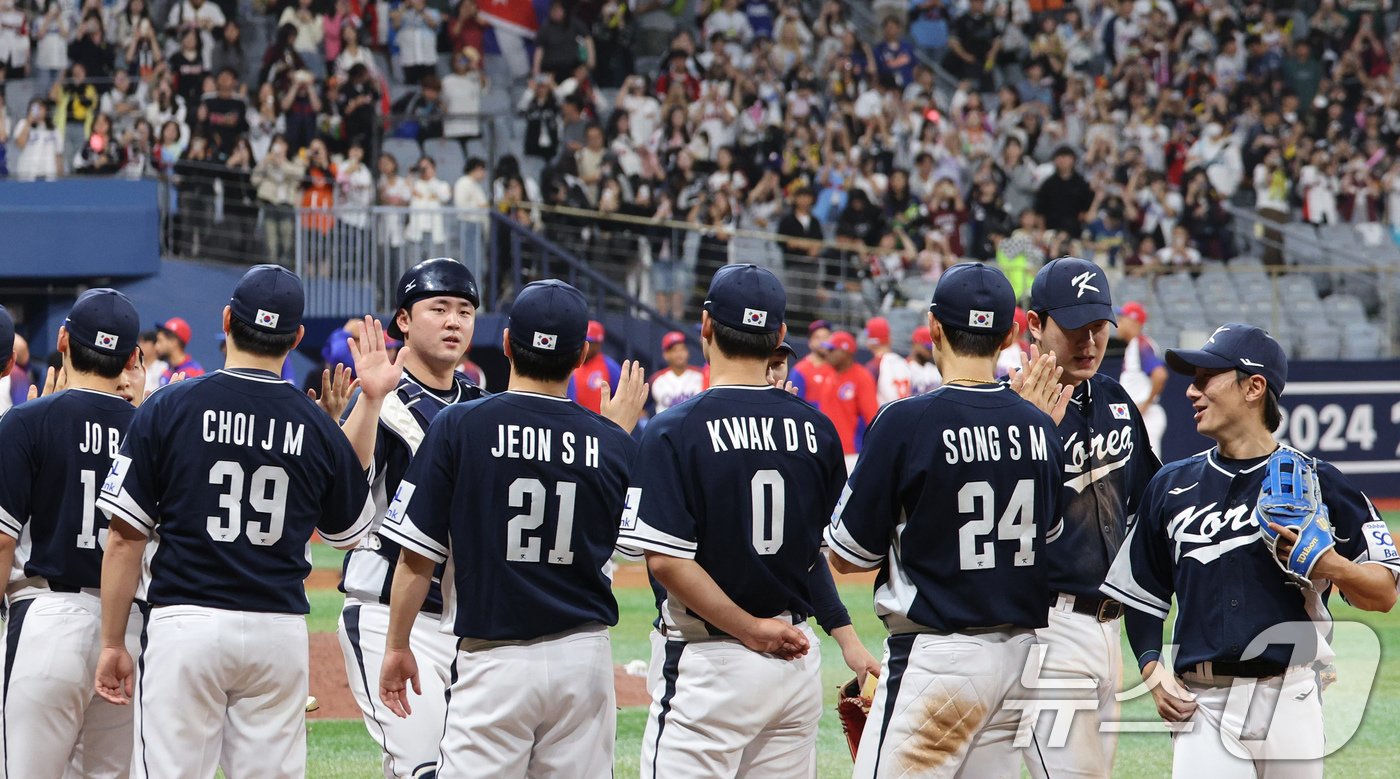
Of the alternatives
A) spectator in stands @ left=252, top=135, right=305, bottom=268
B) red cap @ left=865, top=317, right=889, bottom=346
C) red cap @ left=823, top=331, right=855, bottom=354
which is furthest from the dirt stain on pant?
spectator in stands @ left=252, top=135, right=305, bottom=268

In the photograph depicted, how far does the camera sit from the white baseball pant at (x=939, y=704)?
14.3ft

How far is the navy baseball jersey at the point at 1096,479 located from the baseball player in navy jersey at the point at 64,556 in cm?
307

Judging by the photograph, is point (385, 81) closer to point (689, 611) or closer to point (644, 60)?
point (644, 60)

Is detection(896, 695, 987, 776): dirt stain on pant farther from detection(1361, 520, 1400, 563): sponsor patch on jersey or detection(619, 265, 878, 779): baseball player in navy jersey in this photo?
detection(1361, 520, 1400, 563): sponsor patch on jersey

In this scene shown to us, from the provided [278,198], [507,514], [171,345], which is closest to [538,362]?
[507,514]

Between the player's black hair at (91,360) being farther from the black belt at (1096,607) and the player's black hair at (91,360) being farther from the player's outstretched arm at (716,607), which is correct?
the black belt at (1096,607)

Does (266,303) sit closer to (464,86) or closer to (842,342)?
(842,342)

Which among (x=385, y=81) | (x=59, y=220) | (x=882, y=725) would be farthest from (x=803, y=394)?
(x=882, y=725)

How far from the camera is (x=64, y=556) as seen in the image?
5258 mm

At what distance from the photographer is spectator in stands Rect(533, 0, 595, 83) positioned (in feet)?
76.2

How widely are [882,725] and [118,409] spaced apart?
2773mm

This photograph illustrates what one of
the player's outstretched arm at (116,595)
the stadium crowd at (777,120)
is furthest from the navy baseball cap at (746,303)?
the stadium crowd at (777,120)

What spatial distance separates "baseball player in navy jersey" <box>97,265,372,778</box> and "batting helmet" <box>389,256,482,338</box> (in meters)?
0.75

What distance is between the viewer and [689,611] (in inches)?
179
